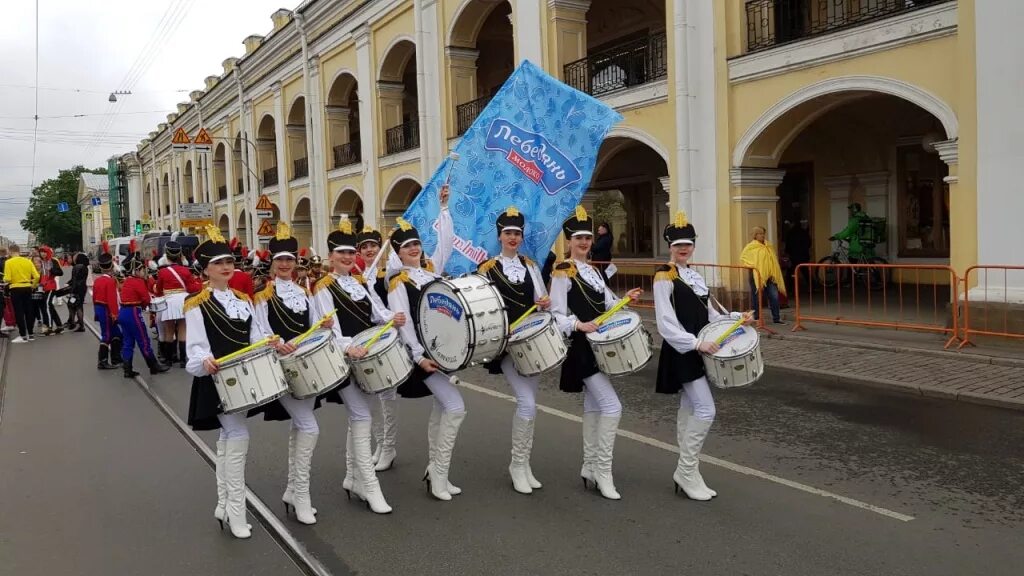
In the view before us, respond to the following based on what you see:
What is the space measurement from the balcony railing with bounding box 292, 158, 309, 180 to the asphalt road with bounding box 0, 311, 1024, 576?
2484 centimetres

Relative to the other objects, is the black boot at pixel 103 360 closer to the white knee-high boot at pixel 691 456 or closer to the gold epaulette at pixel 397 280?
the gold epaulette at pixel 397 280

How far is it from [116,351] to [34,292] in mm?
6736

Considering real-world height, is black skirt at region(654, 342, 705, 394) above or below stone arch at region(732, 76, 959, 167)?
below

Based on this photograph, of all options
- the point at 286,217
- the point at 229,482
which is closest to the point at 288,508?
the point at 229,482

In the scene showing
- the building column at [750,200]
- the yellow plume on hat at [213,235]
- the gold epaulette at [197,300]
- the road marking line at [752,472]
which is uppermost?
A: the building column at [750,200]

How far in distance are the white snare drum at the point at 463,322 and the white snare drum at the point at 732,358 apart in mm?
1372

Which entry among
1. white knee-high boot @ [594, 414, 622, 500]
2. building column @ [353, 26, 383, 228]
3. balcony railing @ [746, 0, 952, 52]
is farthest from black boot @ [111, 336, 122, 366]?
building column @ [353, 26, 383, 228]

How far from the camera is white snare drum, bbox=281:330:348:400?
498 cm

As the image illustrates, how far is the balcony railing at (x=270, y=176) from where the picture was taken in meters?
35.7

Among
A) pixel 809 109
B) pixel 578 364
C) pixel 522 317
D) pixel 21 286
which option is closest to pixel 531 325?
pixel 522 317

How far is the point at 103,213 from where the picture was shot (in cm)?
9194

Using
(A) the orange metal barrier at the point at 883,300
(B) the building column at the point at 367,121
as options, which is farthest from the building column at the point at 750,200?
(B) the building column at the point at 367,121

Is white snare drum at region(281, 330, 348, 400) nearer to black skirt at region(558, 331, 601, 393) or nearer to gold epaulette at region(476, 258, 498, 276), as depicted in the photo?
gold epaulette at region(476, 258, 498, 276)

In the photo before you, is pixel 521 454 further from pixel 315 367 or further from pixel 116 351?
pixel 116 351
